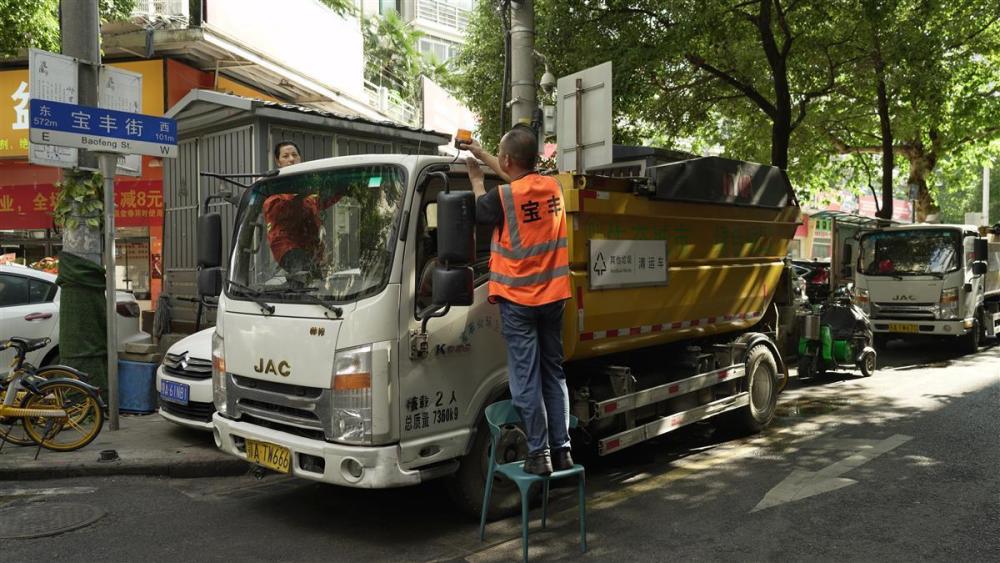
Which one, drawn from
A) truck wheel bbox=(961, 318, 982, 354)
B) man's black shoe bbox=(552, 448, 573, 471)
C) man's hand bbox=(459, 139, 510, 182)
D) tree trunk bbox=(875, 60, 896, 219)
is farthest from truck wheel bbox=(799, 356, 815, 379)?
tree trunk bbox=(875, 60, 896, 219)

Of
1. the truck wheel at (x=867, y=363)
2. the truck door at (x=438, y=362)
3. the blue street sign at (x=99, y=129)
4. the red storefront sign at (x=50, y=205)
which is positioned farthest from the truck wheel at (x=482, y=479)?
the red storefront sign at (x=50, y=205)

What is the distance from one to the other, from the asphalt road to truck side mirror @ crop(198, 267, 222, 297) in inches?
55.7

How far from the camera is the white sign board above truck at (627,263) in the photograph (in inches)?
193

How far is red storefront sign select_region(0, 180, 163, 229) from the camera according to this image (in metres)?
14.4

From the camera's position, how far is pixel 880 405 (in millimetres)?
8141

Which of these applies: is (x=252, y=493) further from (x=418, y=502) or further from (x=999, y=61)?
(x=999, y=61)

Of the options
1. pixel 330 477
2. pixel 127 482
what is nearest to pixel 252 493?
pixel 127 482

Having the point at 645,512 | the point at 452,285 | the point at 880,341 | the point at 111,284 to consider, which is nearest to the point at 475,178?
the point at 452,285

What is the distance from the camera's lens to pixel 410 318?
4.08 meters

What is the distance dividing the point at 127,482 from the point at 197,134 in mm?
5532

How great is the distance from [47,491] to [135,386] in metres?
2.25

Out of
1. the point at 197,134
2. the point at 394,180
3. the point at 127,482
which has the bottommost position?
the point at 127,482

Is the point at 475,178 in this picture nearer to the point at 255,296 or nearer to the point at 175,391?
the point at 255,296

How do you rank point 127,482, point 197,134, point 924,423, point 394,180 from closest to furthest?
point 394,180 → point 127,482 → point 924,423 → point 197,134
